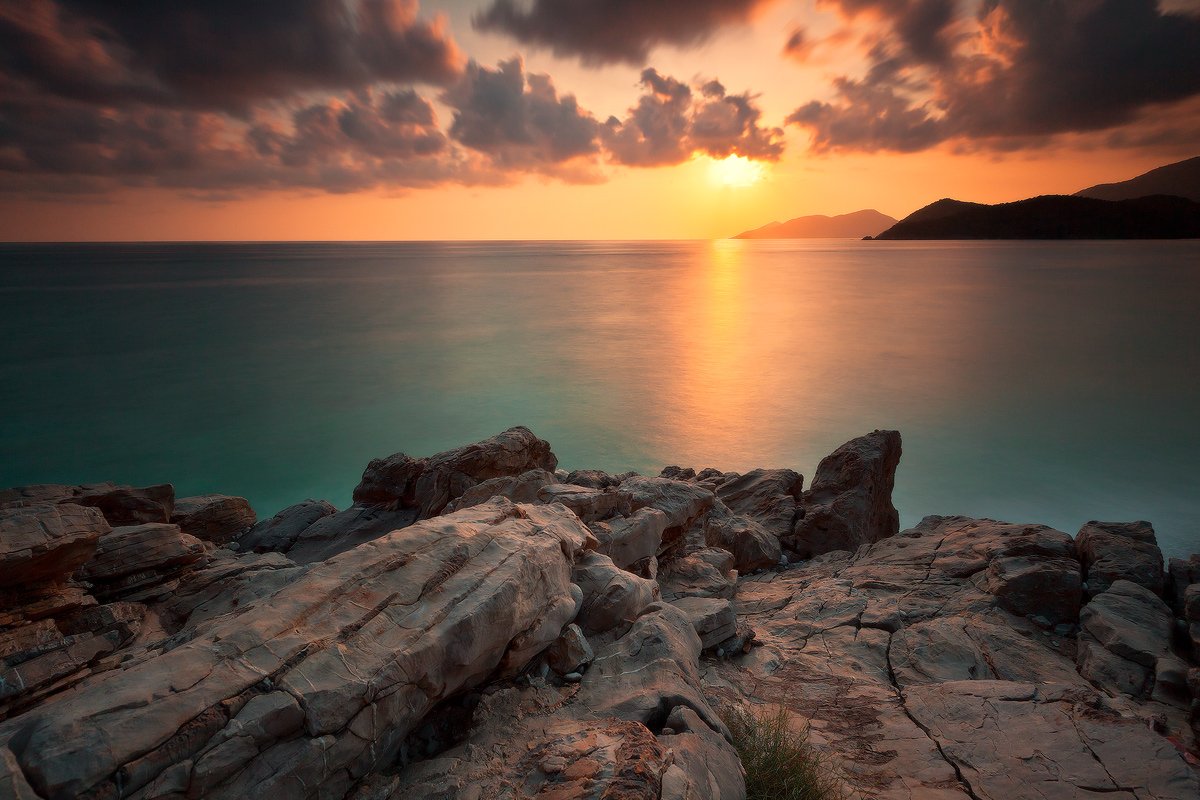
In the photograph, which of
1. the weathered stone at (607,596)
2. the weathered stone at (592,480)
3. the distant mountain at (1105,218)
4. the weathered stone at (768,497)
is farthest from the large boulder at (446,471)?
the distant mountain at (1105,218)

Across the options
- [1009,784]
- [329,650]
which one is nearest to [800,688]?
[1009,784]

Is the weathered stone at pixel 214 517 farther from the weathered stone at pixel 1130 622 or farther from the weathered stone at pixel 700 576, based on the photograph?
the weathered stone at pixel 1130 622

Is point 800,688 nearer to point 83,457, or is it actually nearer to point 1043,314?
point 83,457

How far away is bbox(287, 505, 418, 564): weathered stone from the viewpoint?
1481cm

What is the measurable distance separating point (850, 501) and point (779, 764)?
1068cm

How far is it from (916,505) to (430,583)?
897 inches

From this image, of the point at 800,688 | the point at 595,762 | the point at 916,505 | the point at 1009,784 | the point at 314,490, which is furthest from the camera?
the point at 314,490

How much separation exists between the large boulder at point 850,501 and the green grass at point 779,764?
8.67 m

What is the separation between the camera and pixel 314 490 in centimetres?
2492

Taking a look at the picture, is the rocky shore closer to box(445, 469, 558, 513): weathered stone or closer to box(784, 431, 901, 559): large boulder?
box(445, 469, 558, 513): weathered stone

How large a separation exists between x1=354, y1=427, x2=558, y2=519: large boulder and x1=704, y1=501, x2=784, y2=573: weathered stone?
5.14 metres

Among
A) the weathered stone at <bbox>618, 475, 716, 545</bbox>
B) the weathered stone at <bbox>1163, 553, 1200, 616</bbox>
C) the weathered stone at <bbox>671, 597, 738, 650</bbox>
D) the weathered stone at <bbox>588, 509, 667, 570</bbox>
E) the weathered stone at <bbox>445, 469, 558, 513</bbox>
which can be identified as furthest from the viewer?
the weathered stone at <bbox>618, 475, 716, 545</bbox>

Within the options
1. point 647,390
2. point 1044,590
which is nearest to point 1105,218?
point 647,390

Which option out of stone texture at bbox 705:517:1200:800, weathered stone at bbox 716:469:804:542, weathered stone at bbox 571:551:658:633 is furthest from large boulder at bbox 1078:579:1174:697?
weathered stone at bbox 716:469:804:542
